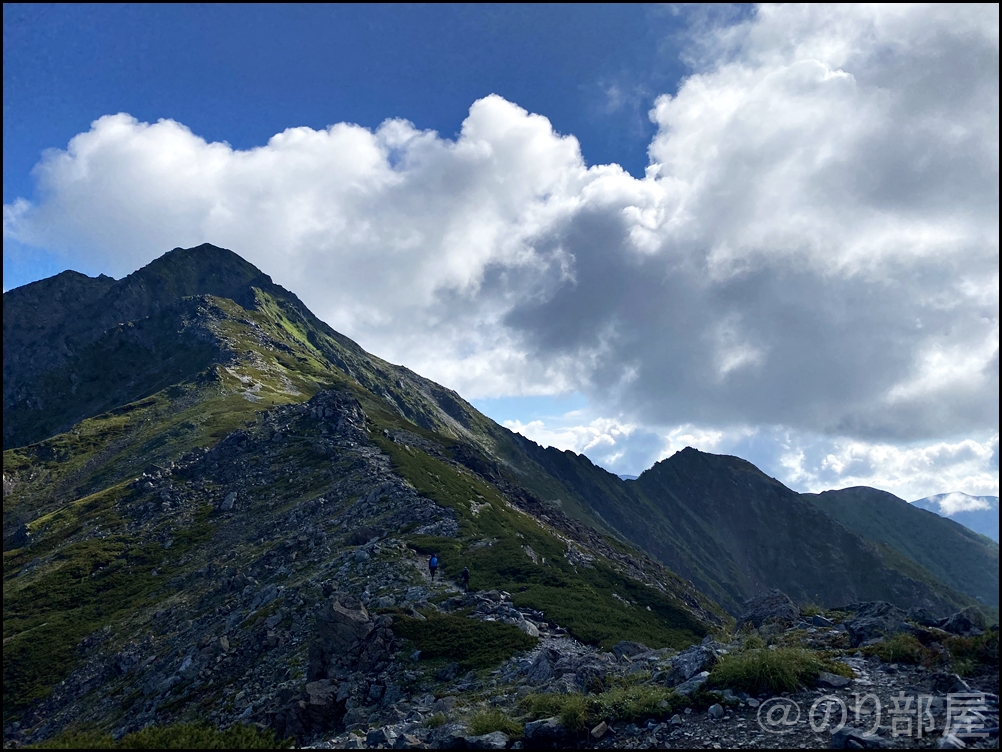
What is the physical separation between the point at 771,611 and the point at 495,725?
2144cm

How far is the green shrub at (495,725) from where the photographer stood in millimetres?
15094

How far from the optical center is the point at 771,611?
30.4 metres

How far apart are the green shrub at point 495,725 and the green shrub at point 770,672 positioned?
5593mm

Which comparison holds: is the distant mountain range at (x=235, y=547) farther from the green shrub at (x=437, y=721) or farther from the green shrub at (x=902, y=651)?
the green shrub at (x=437, y=721)

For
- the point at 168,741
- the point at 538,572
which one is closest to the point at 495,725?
the point at 168,741

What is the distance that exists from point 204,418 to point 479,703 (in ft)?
315

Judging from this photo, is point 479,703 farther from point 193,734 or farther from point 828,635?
point 828,635

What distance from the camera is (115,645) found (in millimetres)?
49219

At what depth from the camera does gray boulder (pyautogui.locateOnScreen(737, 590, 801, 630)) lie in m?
25.7

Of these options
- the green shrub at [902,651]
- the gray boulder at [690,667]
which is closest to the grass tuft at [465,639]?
Answer: the gray boulder at [690,667]

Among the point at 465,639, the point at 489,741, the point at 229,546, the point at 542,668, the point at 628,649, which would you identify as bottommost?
the point at 628,649

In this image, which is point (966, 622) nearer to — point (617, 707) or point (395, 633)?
point (617, 707)

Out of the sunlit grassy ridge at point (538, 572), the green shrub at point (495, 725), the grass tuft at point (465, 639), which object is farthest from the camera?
the sunlit grassy ridge at point (538, 572)

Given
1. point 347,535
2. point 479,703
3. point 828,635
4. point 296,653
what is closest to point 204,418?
point 347,535
